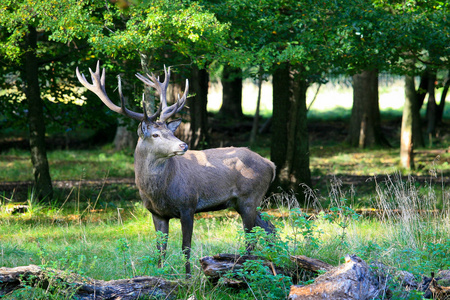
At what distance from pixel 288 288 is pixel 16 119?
833cm

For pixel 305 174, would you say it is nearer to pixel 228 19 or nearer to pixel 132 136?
pixel 228 19

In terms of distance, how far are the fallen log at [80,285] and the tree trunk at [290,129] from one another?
6582 millimetres

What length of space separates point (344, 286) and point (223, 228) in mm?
4118

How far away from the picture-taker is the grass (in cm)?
528

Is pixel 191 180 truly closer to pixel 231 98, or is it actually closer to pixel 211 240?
pixel 211 240

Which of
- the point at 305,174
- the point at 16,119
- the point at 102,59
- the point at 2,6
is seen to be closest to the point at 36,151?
the point at 16,119

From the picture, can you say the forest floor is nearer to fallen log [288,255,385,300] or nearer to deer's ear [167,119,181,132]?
deer's ear [167,119,181,132]

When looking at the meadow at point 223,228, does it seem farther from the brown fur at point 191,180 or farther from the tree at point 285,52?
the tree at point 285,52

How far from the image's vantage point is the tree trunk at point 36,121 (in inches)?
410

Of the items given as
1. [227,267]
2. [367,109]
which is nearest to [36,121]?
[227,267]

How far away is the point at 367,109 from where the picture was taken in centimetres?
1906

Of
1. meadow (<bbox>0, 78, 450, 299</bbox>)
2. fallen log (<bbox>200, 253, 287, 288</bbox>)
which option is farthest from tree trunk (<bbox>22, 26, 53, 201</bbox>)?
fallen log (<bbox>200, 253, 287, 288</bbox>)

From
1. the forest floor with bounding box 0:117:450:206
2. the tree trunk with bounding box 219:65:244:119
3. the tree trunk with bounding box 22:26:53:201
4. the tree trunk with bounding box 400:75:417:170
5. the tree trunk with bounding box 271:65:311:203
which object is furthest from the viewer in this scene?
the tree trunk with bounding box 219:65:244:119

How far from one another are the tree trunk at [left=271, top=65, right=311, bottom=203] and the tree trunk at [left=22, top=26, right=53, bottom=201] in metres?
4.68
